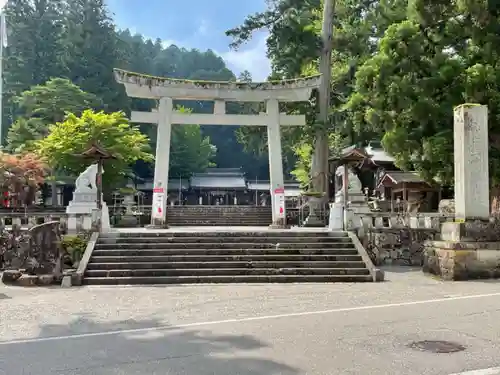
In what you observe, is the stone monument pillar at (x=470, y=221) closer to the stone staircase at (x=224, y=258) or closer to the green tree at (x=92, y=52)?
the stone staircase at (x=224, y=258)

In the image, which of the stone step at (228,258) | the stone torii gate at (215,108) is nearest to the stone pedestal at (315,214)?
the stone torii gate at (215,108)

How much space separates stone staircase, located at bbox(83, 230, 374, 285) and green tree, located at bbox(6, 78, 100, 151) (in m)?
23.3

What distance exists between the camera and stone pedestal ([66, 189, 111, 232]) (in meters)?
15.1

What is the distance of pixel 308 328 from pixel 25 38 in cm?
5236

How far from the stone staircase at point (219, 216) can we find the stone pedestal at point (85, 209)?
10597mm

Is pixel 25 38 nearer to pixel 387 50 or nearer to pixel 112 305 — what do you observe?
pixel 387 50

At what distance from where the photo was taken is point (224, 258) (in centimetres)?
1370

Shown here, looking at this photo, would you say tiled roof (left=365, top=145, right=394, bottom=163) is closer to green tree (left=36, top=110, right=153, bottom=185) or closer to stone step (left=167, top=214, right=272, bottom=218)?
stone step (left=167, top=214, right=272, bottom=218)

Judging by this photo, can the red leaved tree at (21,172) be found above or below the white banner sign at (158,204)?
above

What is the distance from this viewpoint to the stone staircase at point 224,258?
41.2ft

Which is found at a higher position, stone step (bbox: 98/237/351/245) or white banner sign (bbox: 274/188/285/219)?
white banner sign (bbox: 274/188/285/219)

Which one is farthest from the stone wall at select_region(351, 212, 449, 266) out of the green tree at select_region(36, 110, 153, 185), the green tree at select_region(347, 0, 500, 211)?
the green tree at select_region(36, 110, 153, 185)

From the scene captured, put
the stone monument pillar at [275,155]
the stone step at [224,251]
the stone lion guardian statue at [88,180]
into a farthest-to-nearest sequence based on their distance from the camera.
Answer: the stone monument pillar at [275,155], the stone lion guardian statue at [88,180], the stone step at [224,251]

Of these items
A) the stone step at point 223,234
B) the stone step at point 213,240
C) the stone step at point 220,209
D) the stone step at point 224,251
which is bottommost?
the stone step at point 224,251
